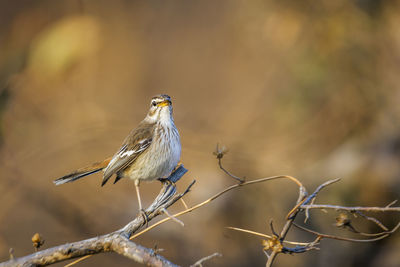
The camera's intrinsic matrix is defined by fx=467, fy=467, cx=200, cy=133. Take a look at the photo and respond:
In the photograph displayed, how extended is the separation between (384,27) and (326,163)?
8.99 ft

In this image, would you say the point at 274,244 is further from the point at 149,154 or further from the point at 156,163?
the point at 149,154

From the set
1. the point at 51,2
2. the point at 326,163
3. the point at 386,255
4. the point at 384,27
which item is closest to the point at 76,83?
the point at 51,2

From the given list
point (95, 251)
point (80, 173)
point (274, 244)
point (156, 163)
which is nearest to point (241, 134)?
point (156, 163)

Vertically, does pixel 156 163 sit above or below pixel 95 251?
below

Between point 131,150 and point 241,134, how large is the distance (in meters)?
5.94

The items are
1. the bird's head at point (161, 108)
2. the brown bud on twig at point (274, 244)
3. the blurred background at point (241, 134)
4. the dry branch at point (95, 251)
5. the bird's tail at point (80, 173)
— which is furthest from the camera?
the blurred background at point (241, 134)

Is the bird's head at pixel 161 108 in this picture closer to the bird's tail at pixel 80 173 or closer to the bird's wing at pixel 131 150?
the bird's wing at pixel 131 150

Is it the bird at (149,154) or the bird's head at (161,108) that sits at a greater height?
the bird's head at (161,108)

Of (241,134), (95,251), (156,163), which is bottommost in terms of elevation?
(241,134)

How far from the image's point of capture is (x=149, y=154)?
5.31m

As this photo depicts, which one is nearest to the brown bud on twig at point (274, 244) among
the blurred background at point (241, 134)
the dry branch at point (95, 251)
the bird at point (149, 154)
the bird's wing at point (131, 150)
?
the dry branch at point (95, 251)

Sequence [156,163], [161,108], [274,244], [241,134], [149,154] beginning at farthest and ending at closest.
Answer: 1. [241,134]
2. [161,108]
3. [149,154]
4. [156,163]
5. [274,244]

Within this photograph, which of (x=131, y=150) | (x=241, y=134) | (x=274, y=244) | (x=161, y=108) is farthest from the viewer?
(x=241, y=134)

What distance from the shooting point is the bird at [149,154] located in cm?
515
